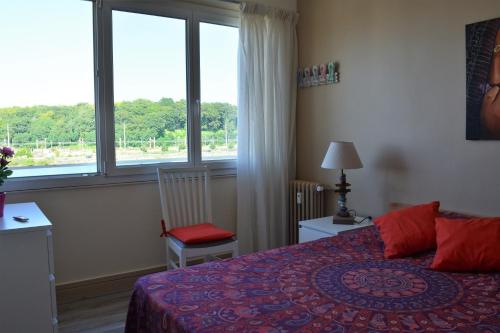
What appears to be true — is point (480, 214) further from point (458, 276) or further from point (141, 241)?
point (141, 241)

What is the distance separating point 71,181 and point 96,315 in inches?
37.7

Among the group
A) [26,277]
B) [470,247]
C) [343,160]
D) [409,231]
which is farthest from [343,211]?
[26,277]

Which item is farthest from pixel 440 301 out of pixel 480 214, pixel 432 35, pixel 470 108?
pixel 432 35

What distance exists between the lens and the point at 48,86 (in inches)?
118

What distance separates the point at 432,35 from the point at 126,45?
2.23 m

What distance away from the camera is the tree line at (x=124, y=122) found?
2939 millimetres

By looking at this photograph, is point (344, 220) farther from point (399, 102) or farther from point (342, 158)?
point (399, 102)

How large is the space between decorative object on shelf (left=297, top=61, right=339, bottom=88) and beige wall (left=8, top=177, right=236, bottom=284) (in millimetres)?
1649

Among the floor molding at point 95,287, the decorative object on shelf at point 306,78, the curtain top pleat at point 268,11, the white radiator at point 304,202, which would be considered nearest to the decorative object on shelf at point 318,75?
the decorative object on shelf at point 306,78

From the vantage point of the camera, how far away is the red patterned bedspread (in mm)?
1515

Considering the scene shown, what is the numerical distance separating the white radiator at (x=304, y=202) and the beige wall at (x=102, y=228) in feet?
3.96

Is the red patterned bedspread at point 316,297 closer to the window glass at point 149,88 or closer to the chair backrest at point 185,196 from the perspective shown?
the chair backrest at point 185,196

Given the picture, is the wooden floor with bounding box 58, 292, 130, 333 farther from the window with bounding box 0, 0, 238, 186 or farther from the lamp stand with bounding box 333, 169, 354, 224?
the lamp stand with bounding box 333, 169, 354, 224

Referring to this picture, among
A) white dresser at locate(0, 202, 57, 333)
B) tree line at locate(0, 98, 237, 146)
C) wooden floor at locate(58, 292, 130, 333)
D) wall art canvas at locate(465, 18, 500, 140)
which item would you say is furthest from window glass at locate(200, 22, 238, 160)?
wall art canvas at locate(465, 18, 500, 140)
